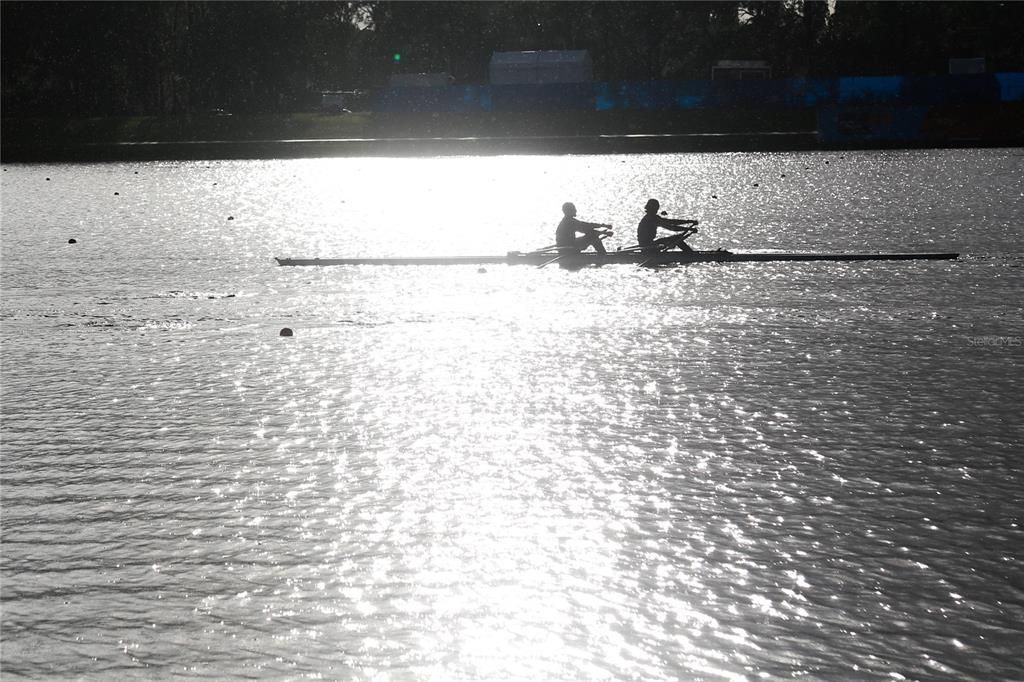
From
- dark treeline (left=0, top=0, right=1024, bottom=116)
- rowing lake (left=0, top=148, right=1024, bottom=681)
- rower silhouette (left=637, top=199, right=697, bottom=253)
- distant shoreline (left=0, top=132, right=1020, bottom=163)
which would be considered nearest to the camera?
rowing lake (left=0, top=148, right=1024, bottom=681)

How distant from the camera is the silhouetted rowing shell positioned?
28844 millimetres

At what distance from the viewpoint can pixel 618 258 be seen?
29.5 meters

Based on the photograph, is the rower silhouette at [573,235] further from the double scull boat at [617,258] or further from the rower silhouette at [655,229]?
the rower silhouette at [655,229]

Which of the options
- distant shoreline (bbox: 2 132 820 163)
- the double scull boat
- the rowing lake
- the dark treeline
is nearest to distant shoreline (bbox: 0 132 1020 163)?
distant shoreline (bbox: 2 132 820 163)

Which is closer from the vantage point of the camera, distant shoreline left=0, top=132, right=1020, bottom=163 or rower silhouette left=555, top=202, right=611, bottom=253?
rower silhouette left=555, top=202, right=611, bottom=253

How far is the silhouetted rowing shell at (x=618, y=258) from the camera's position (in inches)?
1136

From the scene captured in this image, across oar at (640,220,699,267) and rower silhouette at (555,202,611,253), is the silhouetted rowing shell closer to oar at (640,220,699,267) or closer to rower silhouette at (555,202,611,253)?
oar at (640,220,699,267)

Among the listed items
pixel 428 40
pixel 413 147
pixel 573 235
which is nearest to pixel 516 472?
pixel 573 235

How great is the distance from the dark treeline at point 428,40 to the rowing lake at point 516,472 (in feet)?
264

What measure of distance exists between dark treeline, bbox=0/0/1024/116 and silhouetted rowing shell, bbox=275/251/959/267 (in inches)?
2915

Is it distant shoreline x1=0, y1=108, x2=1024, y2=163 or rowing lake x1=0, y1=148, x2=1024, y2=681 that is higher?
distant shoreline x1=0, y1=108, x2=1024, y2=163

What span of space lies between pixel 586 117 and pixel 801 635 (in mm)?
77111

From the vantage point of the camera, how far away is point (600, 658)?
28.8 ft

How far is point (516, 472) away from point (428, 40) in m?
126
